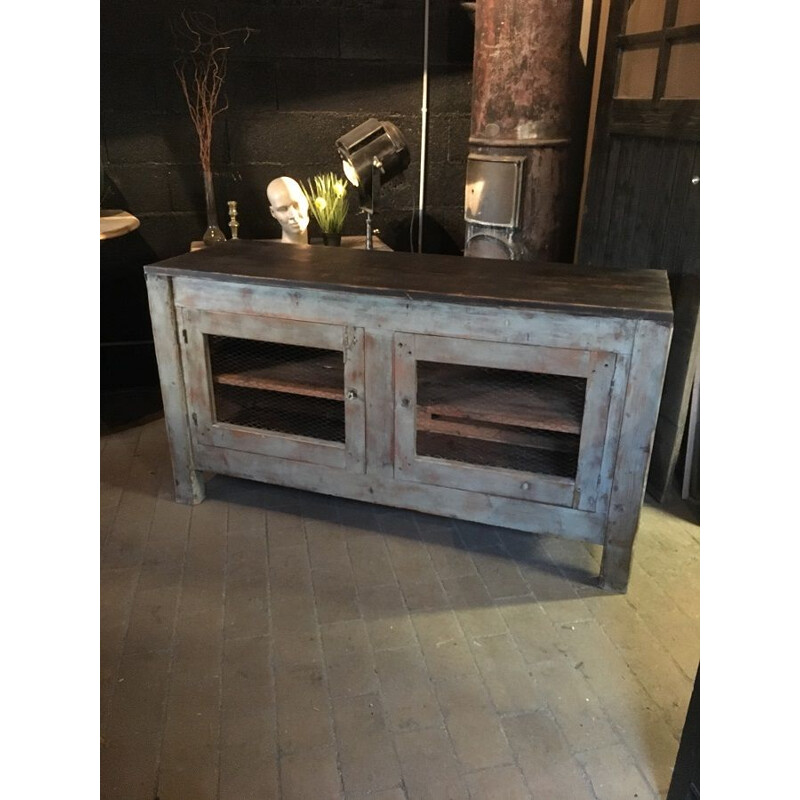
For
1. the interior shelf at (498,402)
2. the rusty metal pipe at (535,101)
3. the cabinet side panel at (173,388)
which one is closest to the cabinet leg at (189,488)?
the cabinet side panel at (173,388)

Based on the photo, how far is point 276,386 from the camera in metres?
2.18

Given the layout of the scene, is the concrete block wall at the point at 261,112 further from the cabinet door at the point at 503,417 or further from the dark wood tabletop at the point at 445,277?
the cabinet door at the point at 503,417

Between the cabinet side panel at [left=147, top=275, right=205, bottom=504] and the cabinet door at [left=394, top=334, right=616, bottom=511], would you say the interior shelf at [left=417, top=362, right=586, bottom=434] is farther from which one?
the cabinet side panel at [left=147, top=275, right=205, bottom=504]

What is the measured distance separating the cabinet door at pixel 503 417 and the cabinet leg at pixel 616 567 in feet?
0.50

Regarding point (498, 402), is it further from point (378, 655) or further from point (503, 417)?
→ point (378, 655)

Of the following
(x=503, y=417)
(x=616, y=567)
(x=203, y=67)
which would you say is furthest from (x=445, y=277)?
(x=203, y=67)

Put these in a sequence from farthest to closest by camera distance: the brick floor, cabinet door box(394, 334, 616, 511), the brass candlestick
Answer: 1. the brass candlestick
2. cabinet door box(394, 334, 616, 511)
3. the brick floor

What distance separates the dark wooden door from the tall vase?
160cm

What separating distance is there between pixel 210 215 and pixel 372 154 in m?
0.79

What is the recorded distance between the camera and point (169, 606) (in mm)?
1944

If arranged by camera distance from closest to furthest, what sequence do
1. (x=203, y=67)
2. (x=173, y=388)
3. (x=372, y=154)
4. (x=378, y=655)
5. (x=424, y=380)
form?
(x=378, y=655) < (x=424, y=380) < (x=173, y=388) < (x=372, y=154) < (x=203, y=67)

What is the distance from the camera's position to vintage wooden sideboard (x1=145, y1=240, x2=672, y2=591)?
1814 millimetres

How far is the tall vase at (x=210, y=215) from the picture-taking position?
120 inches

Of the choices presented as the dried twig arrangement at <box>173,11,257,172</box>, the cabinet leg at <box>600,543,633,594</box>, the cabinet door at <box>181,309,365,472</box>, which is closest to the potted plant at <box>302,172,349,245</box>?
the dried twig arrangement at <box>173,11,257,172</box>
